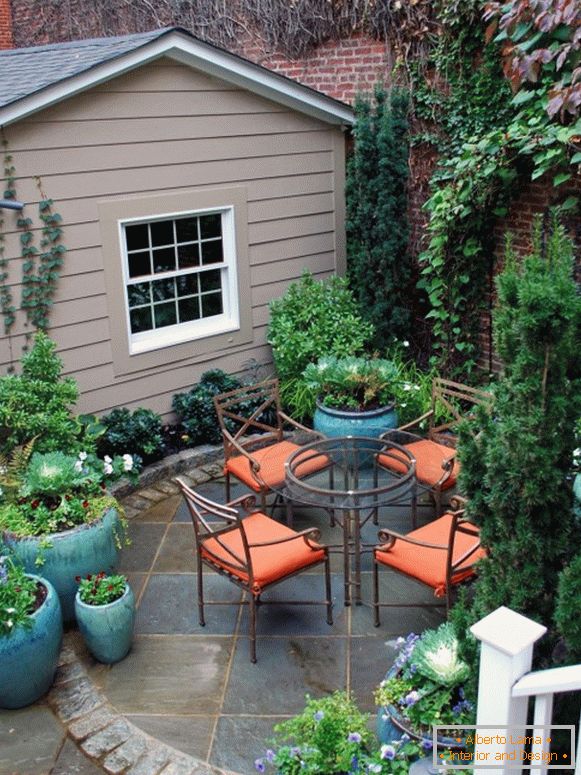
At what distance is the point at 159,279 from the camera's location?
7879mm

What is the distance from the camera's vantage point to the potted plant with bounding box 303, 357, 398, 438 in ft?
23.7

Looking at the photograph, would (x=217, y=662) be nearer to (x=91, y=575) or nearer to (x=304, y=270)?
(x=91, y=575)

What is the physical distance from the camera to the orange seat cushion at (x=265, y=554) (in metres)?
4.95

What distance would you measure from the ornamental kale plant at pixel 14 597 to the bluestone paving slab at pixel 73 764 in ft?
2.26

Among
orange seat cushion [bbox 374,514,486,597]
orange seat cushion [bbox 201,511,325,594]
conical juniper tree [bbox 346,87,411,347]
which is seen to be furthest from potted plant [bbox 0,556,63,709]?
conical juniper tree [bbox 346,87,411,347]

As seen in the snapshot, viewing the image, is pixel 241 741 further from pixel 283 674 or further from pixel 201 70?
pixel 201 70

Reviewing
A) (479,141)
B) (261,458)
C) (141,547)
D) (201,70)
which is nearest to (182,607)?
(141,547)

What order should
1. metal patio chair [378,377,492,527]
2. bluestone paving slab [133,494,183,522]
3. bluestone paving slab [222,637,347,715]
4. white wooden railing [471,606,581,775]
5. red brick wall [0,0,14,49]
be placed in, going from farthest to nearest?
red brick wall [0,0,14,49], bluestone paving slab [133,494,183,522], metal patio chair [378,377,492,527], bluestone paving slab [222,637,347,715], white wooden railing [471,606,581,775]

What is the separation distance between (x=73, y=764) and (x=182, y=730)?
579mm

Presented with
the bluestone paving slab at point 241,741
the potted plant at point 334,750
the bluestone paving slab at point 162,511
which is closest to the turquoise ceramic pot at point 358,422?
the bluestone paving slab at point 162,511

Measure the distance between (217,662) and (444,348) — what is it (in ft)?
15.7

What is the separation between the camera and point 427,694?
3.75 metres

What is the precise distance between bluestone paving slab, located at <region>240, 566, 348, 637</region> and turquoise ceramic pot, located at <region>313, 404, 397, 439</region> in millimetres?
1706

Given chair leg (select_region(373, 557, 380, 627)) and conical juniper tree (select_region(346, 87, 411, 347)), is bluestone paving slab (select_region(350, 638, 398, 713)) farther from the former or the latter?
conical juniper tree (select_region(346, 87, 411, 347))
